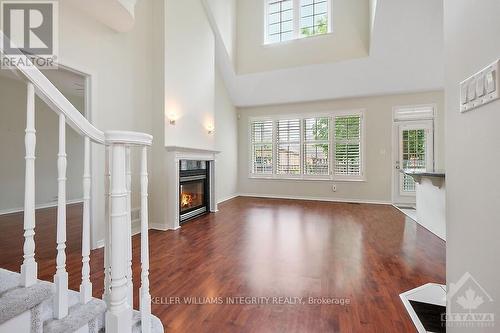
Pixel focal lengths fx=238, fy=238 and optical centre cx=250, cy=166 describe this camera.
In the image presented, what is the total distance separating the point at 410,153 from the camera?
5.70m

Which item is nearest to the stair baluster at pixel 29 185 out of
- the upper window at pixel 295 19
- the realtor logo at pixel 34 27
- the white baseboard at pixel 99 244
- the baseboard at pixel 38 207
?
the realtor logo at pixel 34 27

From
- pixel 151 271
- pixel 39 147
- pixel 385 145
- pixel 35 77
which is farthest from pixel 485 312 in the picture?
pixel 39 147

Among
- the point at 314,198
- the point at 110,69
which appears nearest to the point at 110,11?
the point at 110,69

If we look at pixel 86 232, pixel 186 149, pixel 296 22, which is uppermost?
pixel 296 22

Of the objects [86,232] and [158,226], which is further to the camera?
[158,226]

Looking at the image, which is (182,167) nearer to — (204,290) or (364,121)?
(204,290)

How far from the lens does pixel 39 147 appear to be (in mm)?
5219

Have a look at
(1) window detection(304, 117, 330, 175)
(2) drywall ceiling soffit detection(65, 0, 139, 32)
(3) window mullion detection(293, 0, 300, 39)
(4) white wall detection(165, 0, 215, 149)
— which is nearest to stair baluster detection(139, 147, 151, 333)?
(2) drywall ceiling soffit detection(65, 0, 139, 32)

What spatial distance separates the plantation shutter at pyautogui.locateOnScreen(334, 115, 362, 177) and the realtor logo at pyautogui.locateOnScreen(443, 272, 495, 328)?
5225 mm

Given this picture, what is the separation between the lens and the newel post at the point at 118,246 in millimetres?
1035

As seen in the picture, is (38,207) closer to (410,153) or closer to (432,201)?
(432,201)

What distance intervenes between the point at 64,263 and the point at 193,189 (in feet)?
11.5

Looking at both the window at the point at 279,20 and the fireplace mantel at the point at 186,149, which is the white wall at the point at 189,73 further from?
the window at the point at 279,20

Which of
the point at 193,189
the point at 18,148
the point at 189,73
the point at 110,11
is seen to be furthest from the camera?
the point at 18,148
